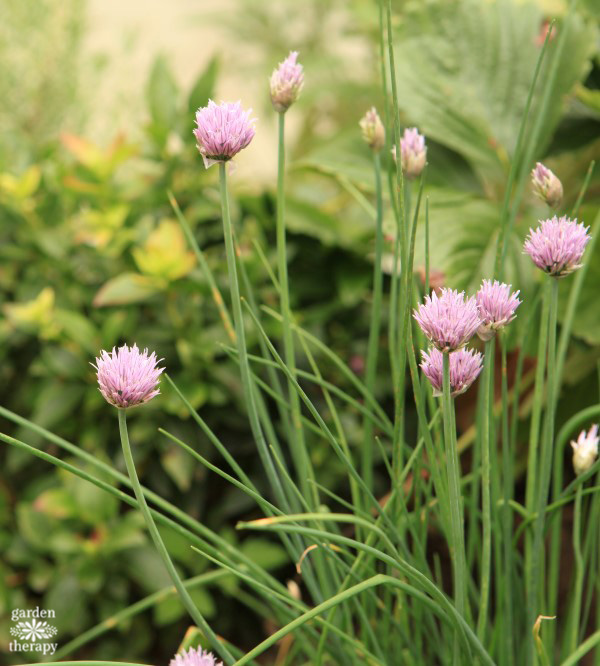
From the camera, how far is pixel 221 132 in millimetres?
321

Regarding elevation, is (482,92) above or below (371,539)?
above

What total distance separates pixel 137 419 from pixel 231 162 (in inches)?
21.2

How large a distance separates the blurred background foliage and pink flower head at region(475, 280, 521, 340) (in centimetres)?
41

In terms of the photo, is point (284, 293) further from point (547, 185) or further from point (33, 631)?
point (33, 631)

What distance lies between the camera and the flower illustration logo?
0.76 meters

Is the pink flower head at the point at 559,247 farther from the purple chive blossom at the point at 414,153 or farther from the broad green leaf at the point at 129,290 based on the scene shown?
the broad green leaf at the point at 129,290

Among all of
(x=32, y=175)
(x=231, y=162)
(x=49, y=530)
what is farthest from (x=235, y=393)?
(x=231, y=162)

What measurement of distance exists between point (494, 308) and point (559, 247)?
0.11ft

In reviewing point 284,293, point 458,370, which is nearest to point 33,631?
point 284,293

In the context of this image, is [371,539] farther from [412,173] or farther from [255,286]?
[255,286]

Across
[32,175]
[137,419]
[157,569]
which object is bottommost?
[157,569]

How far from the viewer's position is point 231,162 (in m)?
0.36

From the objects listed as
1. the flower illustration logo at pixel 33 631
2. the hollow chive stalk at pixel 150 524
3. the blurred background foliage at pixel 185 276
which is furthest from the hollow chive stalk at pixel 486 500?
the flower illustration logo at pixel 33 631

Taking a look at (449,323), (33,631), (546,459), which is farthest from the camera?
(33,631)
